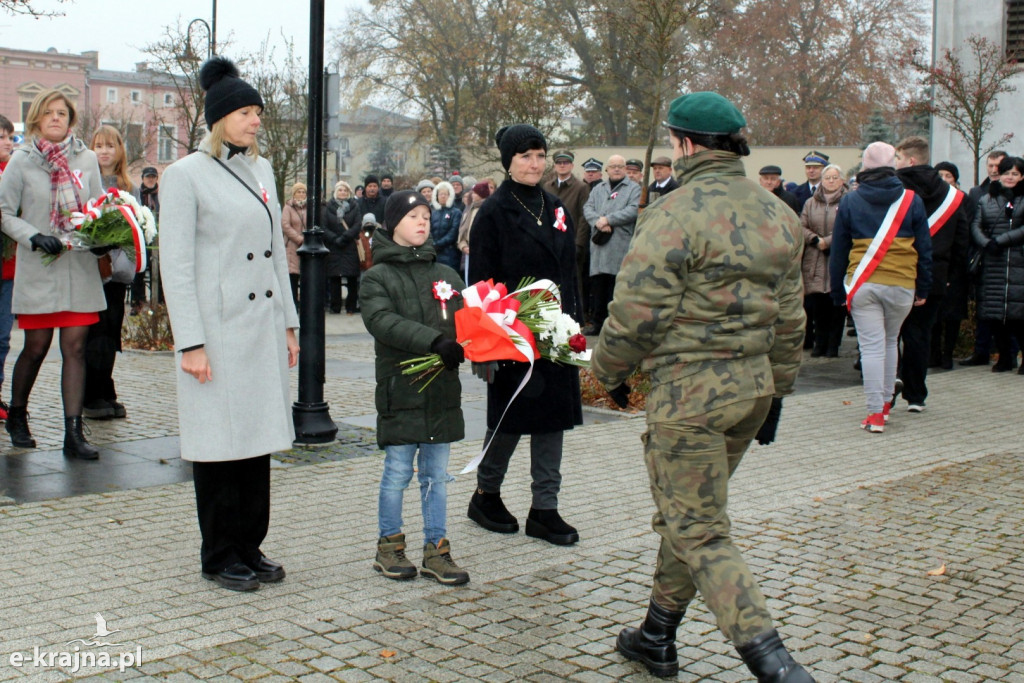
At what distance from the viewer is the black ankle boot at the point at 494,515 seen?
6.03 meters

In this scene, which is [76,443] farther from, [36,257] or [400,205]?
[400,205]

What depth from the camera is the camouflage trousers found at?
3756mm

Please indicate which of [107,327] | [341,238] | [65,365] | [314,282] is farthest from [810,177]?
[65,365]

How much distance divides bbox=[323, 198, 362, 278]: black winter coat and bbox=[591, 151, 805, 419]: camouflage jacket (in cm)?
1466

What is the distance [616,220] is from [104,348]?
6988 millimetres

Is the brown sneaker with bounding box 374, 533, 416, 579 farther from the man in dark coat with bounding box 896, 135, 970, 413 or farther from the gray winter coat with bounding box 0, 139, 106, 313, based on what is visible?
the man in dark coat with bounding box 896, 135, 970, 413

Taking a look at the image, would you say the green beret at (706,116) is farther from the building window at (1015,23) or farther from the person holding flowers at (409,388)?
the building window at (1015,23)

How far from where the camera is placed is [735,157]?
13.2 feet

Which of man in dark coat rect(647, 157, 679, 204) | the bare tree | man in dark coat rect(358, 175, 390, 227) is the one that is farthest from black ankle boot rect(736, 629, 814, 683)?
man in dark coat rect(358, 175, 390, 227)

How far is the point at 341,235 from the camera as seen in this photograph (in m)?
18.3

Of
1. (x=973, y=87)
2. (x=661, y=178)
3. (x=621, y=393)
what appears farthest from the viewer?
(x=973, y=87)

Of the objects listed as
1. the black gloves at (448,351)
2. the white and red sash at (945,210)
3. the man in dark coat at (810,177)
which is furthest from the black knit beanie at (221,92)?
the man in dark coat at (810,177)

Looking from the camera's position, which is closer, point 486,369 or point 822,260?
point 486,369

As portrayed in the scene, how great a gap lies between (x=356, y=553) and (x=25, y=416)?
3.46 m
